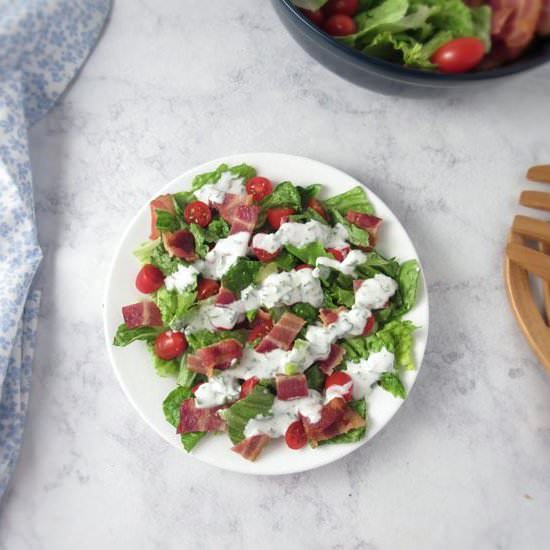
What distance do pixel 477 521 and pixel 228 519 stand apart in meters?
0.62

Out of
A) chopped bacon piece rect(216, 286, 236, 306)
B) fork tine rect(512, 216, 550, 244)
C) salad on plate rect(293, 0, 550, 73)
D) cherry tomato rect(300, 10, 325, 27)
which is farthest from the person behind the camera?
fork tine rect(512, 216, 550, 244)

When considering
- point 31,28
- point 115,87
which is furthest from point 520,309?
point 31,28

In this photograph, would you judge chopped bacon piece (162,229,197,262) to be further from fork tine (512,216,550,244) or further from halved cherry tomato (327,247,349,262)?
fork tine (512,216,550,244)

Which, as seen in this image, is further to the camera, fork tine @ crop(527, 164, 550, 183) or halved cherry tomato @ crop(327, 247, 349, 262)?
fork tine @ crop(527, 164, 550, 183)

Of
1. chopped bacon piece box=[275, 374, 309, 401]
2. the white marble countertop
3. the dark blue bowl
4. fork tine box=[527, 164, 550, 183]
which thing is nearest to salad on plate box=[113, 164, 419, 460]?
chopped bacon piece box=[275, 374, 309, 401]

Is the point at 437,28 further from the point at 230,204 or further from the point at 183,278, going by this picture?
the point at 183,278

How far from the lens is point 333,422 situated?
149 centimetres

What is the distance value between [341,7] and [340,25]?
36 millimetres

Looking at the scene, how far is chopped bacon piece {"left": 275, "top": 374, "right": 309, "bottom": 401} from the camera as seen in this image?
150 cm

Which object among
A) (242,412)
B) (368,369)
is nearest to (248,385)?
(242,412)

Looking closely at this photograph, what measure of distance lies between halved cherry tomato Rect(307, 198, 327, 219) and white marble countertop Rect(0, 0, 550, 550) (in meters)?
0.20

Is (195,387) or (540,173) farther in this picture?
(540,173)

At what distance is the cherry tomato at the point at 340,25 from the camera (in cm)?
142

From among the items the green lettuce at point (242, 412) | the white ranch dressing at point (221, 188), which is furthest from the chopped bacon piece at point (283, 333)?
the white ranch dressing at point (221, 188)
